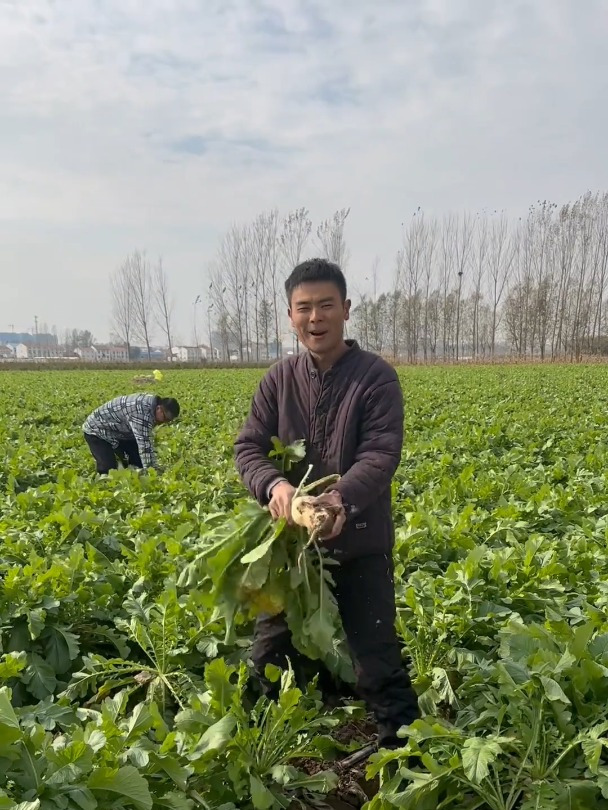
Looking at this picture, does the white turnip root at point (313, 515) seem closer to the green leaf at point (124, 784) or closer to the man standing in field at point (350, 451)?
the man standing in field at point (350, 451)

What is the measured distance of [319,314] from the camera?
2.80 meters

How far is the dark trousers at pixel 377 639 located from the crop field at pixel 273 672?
0.50 feet

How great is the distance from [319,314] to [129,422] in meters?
5.45

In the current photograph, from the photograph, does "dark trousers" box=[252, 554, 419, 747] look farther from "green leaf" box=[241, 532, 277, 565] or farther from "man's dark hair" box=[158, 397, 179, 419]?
"man's dark hair" box=[158, 397, 179, 419]

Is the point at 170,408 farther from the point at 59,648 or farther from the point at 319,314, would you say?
the point at 319,314

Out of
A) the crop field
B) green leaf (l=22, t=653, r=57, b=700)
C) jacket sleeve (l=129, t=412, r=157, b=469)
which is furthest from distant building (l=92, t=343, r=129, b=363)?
green leaf (l=22, t=653, r=57, b=700)

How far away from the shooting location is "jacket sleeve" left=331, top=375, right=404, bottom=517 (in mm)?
2586

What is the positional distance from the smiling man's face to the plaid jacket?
16.9 feet

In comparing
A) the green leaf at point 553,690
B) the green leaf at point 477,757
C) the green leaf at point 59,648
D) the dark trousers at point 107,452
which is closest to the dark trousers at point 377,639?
the green leaf at point 477,757

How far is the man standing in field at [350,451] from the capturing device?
2.79m

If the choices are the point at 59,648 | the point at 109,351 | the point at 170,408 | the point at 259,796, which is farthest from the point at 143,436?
the point at 109,351

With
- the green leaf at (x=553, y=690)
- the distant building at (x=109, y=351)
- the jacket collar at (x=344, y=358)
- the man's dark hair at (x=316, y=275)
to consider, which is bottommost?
the distant building at (x=109, y=351)

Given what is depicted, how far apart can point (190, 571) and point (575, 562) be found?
266 centimetres

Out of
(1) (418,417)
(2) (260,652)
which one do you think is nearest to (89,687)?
(2) (260,652)
